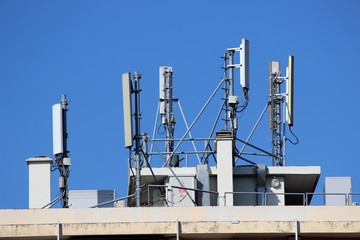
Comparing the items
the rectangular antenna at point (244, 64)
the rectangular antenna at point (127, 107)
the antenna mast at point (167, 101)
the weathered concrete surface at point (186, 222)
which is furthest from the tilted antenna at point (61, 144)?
the antenna mast at point (167, 101)

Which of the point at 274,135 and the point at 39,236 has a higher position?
the point at 274,135

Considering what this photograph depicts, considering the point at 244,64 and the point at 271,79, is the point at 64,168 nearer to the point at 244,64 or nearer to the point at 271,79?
the point at 244,64

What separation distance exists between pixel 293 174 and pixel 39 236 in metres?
13.8

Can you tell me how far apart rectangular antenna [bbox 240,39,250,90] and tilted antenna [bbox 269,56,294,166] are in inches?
90.7

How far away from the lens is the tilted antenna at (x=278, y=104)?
79875mm

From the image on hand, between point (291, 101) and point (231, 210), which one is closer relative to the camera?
point (231, 210)

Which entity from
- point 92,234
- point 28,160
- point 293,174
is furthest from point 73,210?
point 293,174

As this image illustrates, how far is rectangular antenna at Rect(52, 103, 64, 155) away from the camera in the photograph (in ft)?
247

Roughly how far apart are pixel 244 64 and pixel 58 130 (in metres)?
7.79

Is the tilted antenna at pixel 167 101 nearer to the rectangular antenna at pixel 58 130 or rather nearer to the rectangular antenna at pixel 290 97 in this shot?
→ the rectangular antenna at pixel 290 97

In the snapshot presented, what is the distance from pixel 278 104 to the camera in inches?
3209

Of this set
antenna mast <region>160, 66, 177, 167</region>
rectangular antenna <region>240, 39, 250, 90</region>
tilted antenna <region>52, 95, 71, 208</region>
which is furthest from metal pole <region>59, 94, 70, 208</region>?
antenna mast <region>160, 66, 177, 167</region>

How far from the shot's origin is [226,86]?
78.8 metres

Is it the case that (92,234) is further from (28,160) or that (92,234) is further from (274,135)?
(274,135)
